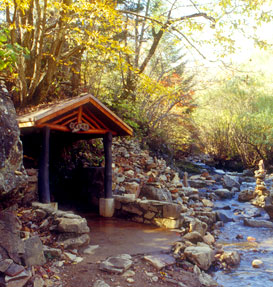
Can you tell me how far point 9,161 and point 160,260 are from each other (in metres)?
3.01

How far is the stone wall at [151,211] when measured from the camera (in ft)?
22.6

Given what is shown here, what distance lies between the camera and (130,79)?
14438 mm

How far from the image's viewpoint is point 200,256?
533 cm

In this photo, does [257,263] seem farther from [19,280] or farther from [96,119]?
[96,119]

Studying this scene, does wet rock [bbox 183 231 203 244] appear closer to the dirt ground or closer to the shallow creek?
the dirt ground

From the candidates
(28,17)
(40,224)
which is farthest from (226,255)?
(28,17)

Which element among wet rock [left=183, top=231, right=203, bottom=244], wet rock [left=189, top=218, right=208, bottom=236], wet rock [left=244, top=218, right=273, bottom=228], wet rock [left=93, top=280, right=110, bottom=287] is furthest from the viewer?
wet rock [left=244, top=218, right=273, bottom=228]

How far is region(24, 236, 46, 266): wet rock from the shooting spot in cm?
396

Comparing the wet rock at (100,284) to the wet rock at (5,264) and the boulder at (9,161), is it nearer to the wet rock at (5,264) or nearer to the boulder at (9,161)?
the wet rock at (5,264)

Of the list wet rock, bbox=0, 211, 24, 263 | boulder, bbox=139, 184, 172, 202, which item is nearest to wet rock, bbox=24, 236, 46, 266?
wet rock, bbox=0, 211, 24, 263

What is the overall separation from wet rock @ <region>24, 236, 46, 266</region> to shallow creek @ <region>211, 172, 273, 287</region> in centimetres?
296

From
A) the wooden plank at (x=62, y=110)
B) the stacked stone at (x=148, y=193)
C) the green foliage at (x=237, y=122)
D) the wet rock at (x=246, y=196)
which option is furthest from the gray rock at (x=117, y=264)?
the green foliage at (x=237, y=122)

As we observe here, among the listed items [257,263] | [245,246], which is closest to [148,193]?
[245,246]

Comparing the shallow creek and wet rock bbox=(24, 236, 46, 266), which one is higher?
wet rock bbox=(24, 236, 46, 266)
